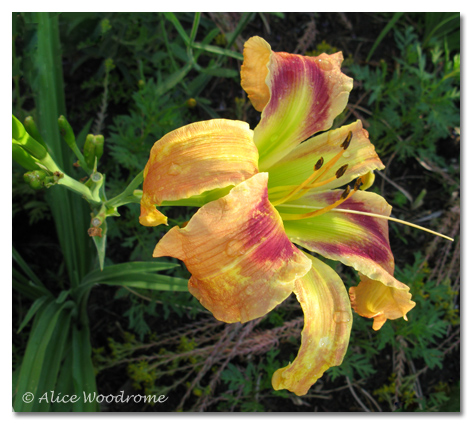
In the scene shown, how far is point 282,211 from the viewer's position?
102 cm

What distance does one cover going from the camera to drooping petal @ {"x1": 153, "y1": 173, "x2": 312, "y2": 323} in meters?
0.69

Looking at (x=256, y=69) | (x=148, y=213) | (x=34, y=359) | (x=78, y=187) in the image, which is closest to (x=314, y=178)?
(x=256, y=69)

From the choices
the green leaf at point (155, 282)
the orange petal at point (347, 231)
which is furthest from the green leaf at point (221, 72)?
the green leaf at point (155, 282)

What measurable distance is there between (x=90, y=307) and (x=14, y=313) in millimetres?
267

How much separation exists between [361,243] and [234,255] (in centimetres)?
44

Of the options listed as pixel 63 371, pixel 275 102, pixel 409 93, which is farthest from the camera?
pixel 409 93

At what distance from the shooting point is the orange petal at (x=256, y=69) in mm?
941

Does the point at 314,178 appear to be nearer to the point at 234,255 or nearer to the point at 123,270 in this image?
the point at 234,255

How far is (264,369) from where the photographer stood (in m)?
1.58

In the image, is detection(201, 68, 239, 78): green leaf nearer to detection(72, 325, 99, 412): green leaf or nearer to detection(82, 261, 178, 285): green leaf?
detection(82, 261, 178, 285): green leaf

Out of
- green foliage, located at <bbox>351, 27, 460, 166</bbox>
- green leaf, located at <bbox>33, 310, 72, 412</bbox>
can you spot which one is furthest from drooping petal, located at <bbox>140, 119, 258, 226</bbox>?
green foliage, located at <bbox>351, 27, 460, 166</bbox>

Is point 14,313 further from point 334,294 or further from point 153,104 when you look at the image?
point 334,294

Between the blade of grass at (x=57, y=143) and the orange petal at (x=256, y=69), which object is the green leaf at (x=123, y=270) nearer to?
the blade of grass at (x=57, y=143)
